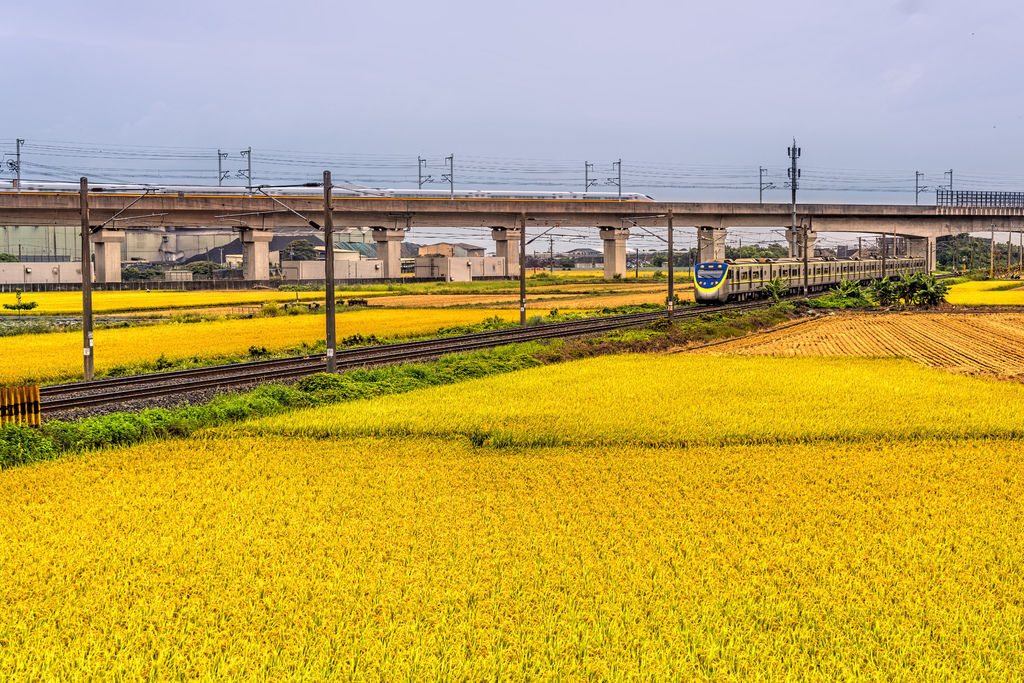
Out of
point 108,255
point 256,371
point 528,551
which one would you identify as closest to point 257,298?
point 108,255

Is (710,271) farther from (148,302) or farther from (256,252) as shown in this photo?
(256,252)

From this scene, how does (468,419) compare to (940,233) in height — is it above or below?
below

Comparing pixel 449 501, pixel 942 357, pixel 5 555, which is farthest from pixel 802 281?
pixel 5 555

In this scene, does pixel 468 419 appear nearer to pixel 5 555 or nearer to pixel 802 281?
pixel 5 555

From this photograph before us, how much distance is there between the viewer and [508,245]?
374ft

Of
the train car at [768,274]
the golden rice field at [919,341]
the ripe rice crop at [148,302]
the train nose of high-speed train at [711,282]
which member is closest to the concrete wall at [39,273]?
the ripe rice crop at [148,302]

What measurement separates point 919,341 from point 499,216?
67303 millimetres

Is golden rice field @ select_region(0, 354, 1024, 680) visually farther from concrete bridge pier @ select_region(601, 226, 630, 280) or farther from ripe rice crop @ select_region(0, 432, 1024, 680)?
concrete bridge pier @ select_region(601, 226, 630, 280)

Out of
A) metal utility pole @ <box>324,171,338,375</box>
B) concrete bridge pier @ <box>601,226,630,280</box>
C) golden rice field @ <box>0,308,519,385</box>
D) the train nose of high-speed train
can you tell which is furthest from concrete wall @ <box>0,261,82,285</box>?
metal utility pole @ <box>324,171,338,375</box>

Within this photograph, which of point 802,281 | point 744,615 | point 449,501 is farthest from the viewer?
point 802,281

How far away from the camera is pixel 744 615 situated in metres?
9.05

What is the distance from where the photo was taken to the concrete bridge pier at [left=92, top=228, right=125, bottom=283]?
310ft

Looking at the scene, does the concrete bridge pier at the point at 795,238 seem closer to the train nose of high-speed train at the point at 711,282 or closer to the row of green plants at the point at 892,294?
the row of green plants at the point at 892,294

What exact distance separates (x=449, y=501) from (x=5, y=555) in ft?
20.0
